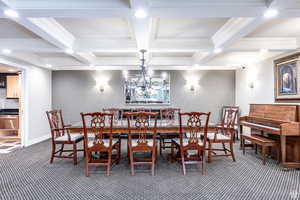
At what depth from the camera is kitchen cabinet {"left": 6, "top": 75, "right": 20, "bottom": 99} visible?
6000mm

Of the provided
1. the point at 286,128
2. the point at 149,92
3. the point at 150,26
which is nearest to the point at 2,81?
the point at 149,92

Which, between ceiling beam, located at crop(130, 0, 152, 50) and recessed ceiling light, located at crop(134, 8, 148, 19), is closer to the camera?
ceiling beam, located at crop(130, 0, 152, 50)

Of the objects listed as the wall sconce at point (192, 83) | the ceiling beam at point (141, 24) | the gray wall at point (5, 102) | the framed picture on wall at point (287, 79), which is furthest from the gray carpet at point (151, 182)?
the gray wall at point (5, 102)

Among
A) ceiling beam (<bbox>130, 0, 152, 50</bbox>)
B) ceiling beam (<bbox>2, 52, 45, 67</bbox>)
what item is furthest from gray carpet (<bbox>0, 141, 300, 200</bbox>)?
ceiling beam (<bbox>2, 52, 45, 67</bbox>)

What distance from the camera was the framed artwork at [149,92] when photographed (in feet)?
19.7

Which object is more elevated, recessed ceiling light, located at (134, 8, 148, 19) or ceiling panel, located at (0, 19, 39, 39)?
ceiling panel, located at (0, 19, 39, 39)

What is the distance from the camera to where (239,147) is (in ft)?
15.1

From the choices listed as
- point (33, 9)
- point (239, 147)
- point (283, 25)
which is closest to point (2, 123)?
point (33, 9)

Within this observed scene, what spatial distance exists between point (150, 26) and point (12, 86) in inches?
223

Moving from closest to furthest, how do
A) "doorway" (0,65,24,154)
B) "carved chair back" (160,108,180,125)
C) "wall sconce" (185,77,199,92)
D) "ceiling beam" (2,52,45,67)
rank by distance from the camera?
"carved chair back" (160,108,180,125) → "ceiling beam" (2,52,45,67) → "doorway" (0,65,24,154) → "wall sconce" (185,77,199,92)

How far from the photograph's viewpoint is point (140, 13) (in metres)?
2.09

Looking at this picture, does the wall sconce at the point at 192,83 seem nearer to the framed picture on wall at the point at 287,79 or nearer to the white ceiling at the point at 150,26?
the white ceiling at the point at 150,26

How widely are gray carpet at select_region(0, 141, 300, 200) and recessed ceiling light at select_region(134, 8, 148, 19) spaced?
221 cm

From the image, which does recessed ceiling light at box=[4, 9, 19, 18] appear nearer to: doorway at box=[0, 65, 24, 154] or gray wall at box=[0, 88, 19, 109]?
doorway at box=[0, 65, 24, 154]
